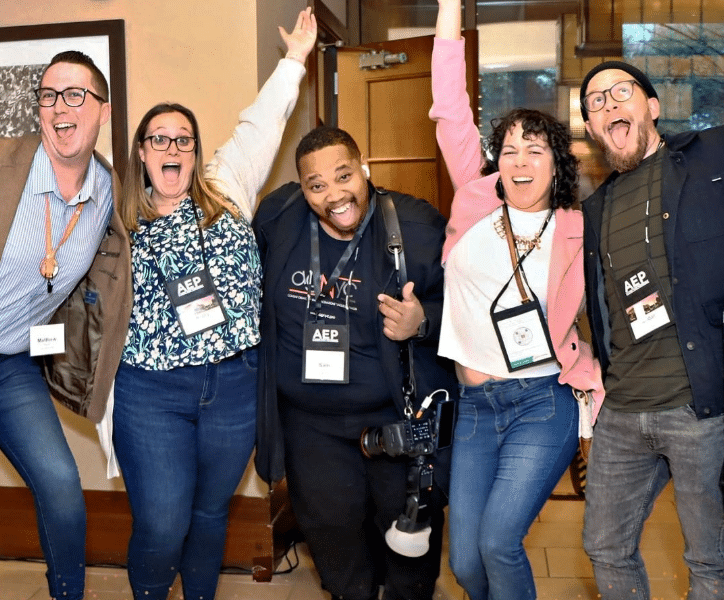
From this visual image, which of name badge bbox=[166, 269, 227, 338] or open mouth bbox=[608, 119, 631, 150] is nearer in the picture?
open mouth bbox=[608, 119, 631, 150]

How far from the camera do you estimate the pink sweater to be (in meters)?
2.55

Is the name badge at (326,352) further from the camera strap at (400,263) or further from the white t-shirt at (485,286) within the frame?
the white t-shirt at (485,286)

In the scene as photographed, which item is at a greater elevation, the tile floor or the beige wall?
the beige wall

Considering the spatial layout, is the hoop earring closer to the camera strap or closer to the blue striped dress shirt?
the camera strap

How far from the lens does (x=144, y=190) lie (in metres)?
2.76

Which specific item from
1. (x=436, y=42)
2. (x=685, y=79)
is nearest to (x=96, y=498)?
(x=436, y=42)

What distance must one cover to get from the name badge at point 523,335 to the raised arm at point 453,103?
0.51 m

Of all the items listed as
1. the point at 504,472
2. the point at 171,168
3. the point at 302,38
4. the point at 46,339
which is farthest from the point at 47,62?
the point at 504,472

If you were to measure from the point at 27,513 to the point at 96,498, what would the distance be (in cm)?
34

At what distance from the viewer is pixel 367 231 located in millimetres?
2789

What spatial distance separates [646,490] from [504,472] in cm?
42

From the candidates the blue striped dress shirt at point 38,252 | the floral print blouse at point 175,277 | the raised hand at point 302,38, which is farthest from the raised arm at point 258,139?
the blue striped dress shirt at point 38,252

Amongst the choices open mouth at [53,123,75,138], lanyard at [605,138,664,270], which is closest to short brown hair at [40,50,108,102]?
open mouth at [53,123,75,138]

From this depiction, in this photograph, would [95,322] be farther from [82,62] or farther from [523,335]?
[523,335]
